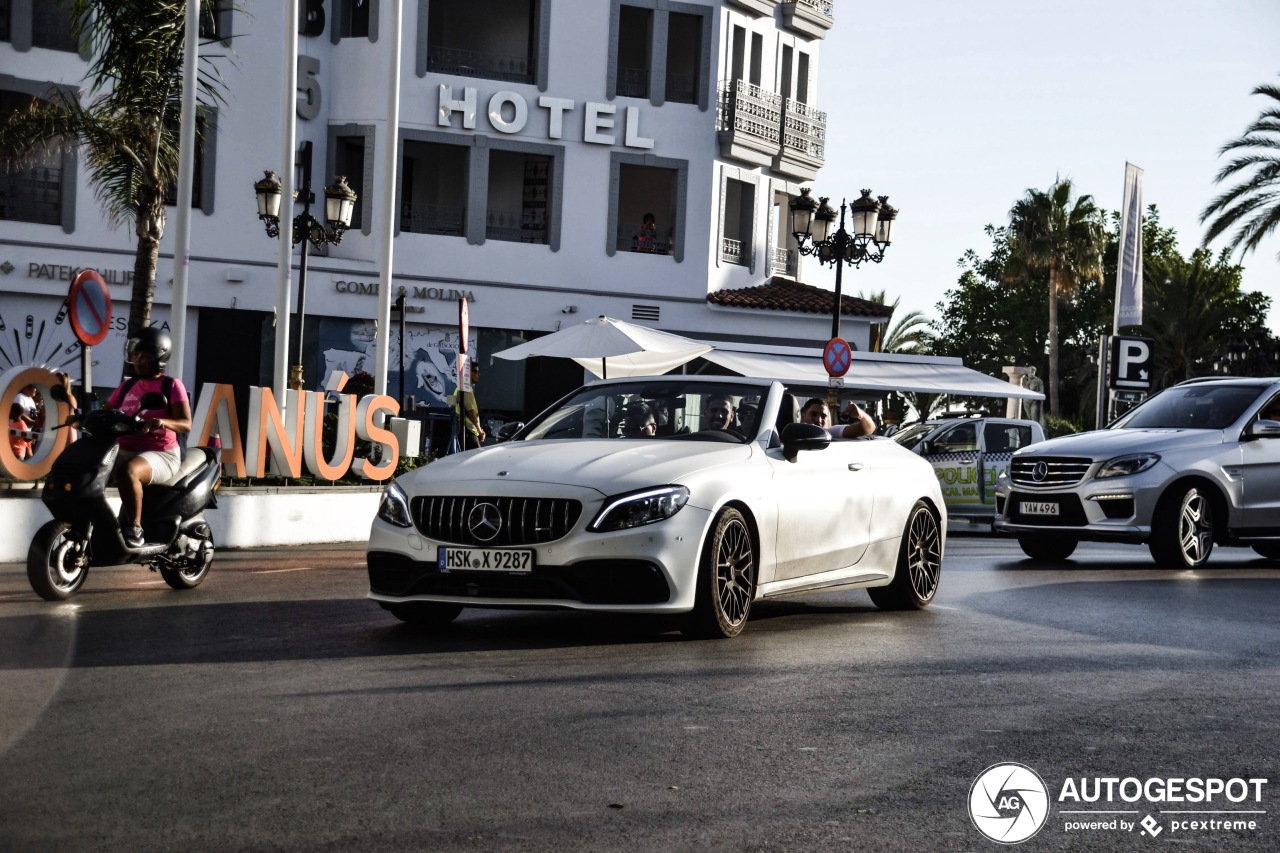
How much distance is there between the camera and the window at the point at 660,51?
37.7 metres

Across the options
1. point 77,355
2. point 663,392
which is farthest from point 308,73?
point 663,392

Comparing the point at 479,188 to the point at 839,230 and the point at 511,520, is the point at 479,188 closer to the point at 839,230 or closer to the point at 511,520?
the point at 839,230

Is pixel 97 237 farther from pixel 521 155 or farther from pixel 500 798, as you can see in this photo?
pixel 500 798

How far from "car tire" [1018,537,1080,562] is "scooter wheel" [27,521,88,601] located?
33.4ft

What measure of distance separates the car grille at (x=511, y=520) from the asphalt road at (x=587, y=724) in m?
0.56

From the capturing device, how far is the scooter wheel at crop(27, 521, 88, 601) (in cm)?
1074

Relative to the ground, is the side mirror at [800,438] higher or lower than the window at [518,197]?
lower

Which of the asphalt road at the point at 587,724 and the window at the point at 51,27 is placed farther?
the window at the point at 51,27

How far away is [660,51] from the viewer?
37.7 m

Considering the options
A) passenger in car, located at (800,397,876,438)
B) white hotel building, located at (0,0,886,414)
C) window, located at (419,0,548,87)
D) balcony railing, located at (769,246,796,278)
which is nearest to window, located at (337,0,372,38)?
white hotel building, located at (0,0,886,414)

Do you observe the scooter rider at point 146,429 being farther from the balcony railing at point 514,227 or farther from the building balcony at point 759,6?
the building balcony at point 759,6

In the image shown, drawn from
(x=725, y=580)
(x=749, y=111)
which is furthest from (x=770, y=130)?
(x=725, y=580)

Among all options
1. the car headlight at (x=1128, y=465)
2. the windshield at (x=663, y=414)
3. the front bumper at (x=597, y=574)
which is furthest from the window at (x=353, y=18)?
the front bumper at (x=597, y=574)

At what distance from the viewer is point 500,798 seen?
17.5 ft
